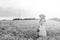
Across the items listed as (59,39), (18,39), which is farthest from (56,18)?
(18,39)

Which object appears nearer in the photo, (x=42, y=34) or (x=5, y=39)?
(x=5, y=39)

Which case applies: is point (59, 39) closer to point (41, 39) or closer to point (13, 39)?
point (41, 39)

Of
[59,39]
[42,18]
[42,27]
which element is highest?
[42,18]

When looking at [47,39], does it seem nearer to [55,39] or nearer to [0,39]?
[55,39]

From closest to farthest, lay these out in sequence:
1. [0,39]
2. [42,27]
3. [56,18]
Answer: [0,39]
[42,27]
[56,18]

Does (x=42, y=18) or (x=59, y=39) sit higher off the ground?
(x=42, y=18)

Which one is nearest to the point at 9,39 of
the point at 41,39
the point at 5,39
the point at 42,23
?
the point at 5,39

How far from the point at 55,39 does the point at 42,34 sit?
1172 millimetres

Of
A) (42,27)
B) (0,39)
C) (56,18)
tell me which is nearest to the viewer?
(0,39)

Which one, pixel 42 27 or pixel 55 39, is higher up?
pixel 42 27

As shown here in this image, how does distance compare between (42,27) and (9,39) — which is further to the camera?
(42,27)

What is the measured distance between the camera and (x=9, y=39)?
6.00m

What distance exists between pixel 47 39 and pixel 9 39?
3.19 meters

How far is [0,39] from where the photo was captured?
591cm
